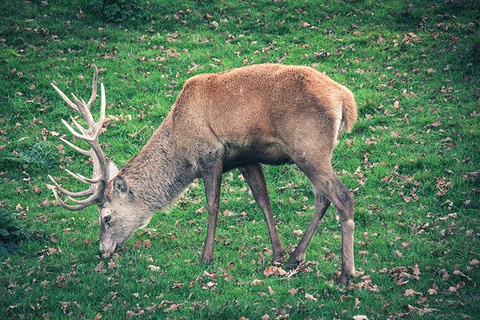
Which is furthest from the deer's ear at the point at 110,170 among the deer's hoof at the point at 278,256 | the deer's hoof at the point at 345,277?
the deer's hoof at the point at 345,277

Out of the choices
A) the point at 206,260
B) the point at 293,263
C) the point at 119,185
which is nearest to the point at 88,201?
the point at 119,185

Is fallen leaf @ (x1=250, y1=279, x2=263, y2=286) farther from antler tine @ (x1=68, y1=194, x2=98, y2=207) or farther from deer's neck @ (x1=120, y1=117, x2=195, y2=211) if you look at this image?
antler tine @ (x1=68, y1=194, x2=98, y2=207)

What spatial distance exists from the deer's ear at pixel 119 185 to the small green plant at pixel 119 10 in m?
8.84

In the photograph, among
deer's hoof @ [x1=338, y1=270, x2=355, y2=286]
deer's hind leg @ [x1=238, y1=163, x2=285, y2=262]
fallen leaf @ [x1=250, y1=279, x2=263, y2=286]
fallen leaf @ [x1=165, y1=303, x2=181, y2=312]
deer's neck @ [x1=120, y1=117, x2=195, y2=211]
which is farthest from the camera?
deer's neck @ [x1=120, y1=117, x2=195, y2=211]

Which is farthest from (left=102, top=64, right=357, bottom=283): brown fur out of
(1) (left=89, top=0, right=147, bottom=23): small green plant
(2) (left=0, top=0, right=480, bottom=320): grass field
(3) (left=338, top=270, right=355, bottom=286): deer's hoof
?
(1) (left=89, top=0, right=147, bottom=23): small green plant

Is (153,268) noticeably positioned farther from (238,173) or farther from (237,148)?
(238,173)

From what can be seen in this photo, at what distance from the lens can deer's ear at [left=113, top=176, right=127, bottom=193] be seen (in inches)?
325

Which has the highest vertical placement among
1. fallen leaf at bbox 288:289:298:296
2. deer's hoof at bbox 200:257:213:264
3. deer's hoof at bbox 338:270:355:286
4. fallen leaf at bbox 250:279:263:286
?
fallen leaf at bbox 288:289:298:296

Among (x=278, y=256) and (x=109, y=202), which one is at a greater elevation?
(x=109, y=202)

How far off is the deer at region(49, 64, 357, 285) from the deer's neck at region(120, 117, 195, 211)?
0.01 metres

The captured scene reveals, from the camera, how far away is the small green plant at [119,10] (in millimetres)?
16094

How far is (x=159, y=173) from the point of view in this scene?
8461 millimetres

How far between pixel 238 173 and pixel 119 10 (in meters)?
7.63

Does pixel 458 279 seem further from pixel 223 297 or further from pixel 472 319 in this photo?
pixel 223 297
